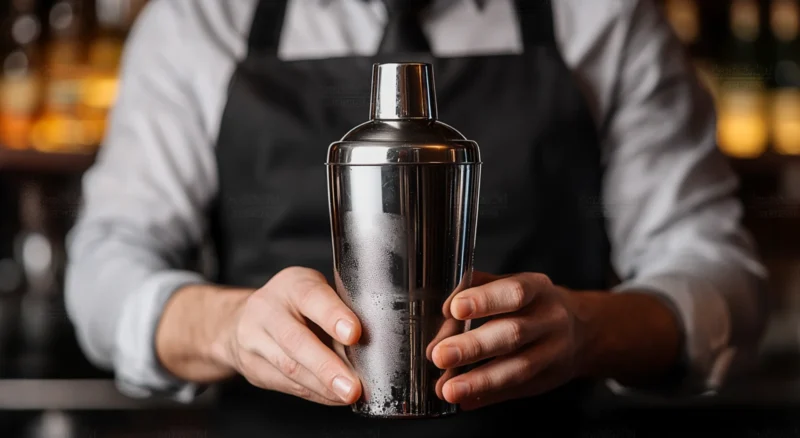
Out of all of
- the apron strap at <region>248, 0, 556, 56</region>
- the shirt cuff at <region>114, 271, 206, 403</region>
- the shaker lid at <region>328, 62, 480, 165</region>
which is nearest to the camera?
the shaker lid at <region>328, 62, 480, 165</region>

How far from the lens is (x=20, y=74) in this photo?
4.47ft

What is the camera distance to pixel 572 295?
54 centimetres

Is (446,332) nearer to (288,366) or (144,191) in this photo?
(288,366)

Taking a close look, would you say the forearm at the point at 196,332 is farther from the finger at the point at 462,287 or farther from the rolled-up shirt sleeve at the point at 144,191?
the finger at the point at 462,287

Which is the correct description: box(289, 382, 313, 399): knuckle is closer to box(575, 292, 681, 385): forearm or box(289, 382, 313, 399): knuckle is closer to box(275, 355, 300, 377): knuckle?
box(275, 355, 300, 377): knuckle

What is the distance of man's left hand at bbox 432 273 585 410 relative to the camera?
0.42 m

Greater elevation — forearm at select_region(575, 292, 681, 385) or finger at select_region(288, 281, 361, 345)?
finger at select_region(288, 281, 361, 345)

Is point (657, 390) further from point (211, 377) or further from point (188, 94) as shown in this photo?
point (188, 94)

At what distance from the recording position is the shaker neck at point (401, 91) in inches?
16.3

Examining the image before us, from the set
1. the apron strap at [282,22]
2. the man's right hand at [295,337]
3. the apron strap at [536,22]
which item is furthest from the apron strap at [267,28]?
the man's right hand at [295,337]

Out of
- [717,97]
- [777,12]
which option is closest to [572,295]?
[717,97]

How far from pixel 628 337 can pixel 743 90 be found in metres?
0.88

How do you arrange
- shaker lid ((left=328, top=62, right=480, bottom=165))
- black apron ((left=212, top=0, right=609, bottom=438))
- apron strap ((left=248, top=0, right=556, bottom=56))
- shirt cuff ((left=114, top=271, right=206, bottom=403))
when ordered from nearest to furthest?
shaker lid ((left=328, top=62, right=480, bottom=165)) < shirt cuff ((left=114, top=271, right=206, bottom=403)) < black apron ((left=212, top=0, right=609, bottom=438)) < apron strap ((left=248, top=0, right=556, bottom=56))

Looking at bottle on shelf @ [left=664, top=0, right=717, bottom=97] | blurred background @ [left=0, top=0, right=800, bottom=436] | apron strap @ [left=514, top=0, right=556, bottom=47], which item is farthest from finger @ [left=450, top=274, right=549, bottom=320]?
bottle on shelf @ [left=664, top=0, right=717, bottom=97]
